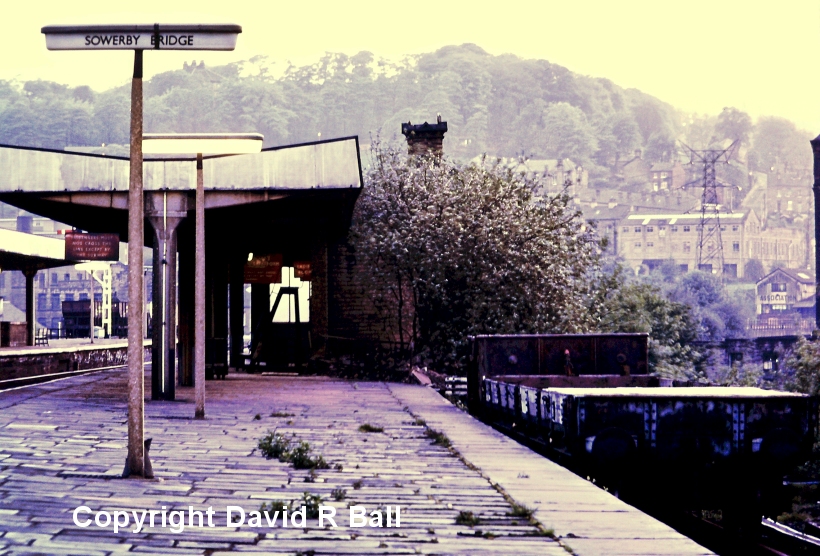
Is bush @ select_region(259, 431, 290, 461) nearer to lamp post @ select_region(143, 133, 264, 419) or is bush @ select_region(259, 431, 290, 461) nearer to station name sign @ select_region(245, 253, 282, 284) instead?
lamp post @ select_region(143, 133, 264, 419)

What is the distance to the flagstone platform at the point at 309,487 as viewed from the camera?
5715mm

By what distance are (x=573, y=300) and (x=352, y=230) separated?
6345 millimetres

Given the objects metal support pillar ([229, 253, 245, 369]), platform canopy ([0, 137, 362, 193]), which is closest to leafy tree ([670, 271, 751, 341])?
metal support pillar ([229, 253, 245, 369])

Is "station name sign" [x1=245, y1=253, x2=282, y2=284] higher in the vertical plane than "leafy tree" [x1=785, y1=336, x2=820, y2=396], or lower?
higher

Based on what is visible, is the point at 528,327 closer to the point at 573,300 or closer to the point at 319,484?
the point at 573,300

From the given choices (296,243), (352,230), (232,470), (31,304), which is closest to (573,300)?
(352,230)

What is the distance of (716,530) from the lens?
1094 centimetres

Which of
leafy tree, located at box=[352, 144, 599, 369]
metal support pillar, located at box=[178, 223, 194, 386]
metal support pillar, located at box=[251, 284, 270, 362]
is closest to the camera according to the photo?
metal support pillar, located at box=[178, 223, 194, 386]

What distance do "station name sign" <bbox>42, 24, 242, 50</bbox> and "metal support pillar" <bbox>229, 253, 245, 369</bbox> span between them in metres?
23.2

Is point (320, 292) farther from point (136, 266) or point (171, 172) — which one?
point (136, 266)

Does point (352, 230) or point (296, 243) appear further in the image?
point (296, 243)

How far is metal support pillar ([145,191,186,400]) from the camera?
56.8 feet

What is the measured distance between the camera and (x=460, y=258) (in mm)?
26469

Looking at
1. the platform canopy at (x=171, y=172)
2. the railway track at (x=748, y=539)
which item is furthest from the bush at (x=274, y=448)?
the platform canopy at (x=171, y=172)
